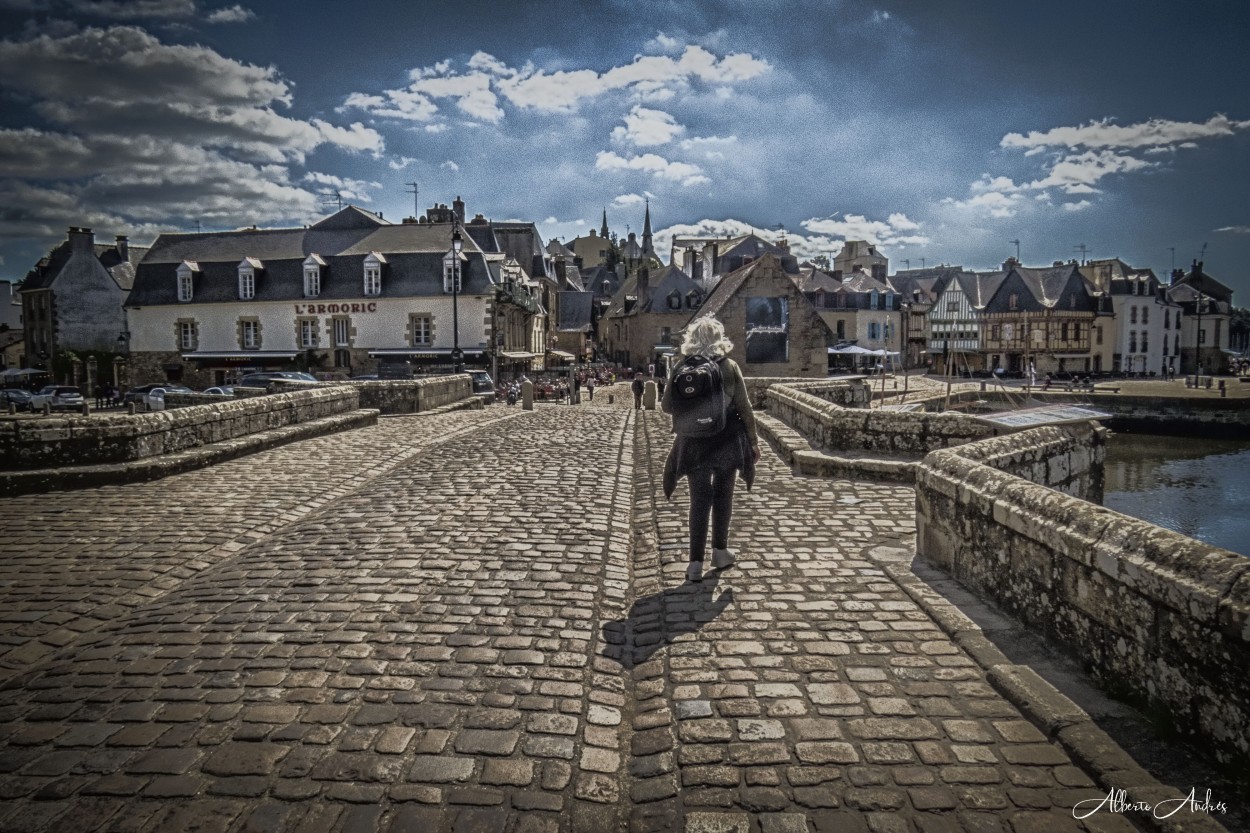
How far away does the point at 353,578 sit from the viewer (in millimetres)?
5000

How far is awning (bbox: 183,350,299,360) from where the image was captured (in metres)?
37.8

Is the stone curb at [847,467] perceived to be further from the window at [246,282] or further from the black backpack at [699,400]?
the window at [246,282]

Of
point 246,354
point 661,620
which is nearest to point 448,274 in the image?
point 246,354

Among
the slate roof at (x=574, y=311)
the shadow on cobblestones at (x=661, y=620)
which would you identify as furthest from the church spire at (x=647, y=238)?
the shadow on cobblestones at (x=661, y=620)

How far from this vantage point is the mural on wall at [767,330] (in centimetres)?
3123

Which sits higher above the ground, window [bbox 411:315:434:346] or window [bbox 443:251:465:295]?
window [bbox 443:251:465:295]

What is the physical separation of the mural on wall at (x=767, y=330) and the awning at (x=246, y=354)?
22.8 meters

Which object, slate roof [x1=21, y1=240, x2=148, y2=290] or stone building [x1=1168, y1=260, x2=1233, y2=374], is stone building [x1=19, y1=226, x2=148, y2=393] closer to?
slate roof [x1=21, y1=240, x2=148, y2=290]

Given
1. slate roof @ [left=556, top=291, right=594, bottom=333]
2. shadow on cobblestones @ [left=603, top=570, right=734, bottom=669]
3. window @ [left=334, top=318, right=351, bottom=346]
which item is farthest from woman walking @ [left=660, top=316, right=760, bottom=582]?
slate roof @ [left=556, top=291, right=594, bottom=333]

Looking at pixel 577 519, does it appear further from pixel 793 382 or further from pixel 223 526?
pixel 793 382

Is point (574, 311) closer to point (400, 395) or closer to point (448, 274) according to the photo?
point (448, 274)

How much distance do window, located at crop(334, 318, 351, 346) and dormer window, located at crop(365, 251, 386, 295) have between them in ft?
6.12

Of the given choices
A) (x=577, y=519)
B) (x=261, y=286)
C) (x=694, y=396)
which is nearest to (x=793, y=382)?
(x=577, y=519)

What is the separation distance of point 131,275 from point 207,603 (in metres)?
57.2
